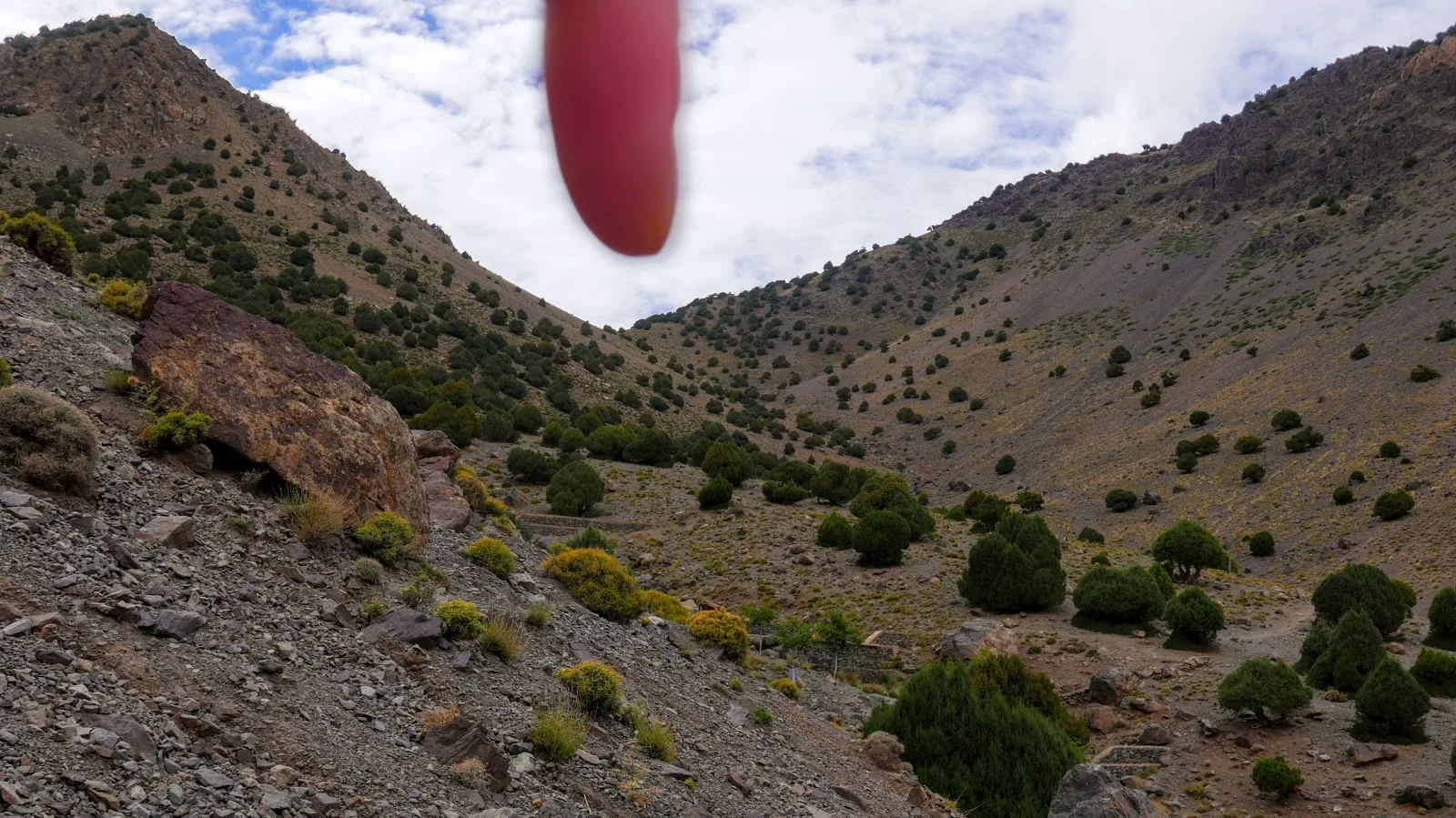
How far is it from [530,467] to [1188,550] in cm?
2654

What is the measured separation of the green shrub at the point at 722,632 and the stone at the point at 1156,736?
9.95 m

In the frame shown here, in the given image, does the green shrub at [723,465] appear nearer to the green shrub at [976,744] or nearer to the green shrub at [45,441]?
the green shrub at [976,744]

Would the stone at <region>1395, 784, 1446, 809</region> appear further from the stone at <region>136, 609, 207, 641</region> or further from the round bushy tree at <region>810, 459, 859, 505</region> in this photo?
the round bushy tree at <region>810, 459, 859, 505</region>

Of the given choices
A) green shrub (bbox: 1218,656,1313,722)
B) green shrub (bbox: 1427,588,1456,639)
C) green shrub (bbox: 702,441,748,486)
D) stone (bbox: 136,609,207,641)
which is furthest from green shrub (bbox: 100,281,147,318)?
green shrub (bbox: 1427,588,1456,639)

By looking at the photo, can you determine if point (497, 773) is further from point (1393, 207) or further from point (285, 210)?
point (1393, 207)

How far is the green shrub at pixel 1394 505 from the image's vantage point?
125 ft

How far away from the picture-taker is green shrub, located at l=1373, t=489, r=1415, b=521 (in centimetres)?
3800

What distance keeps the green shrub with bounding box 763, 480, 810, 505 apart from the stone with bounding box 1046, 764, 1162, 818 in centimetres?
2880

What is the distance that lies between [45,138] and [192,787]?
64732mm

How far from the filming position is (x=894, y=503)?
36969mm

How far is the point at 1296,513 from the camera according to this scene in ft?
140

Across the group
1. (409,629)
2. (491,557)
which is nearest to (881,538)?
(491,557)

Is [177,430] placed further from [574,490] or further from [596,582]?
[574,490]

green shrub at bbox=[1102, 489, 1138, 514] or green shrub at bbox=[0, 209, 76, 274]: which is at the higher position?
green shrub at bbox=[1102, 489, 1138, 514]
